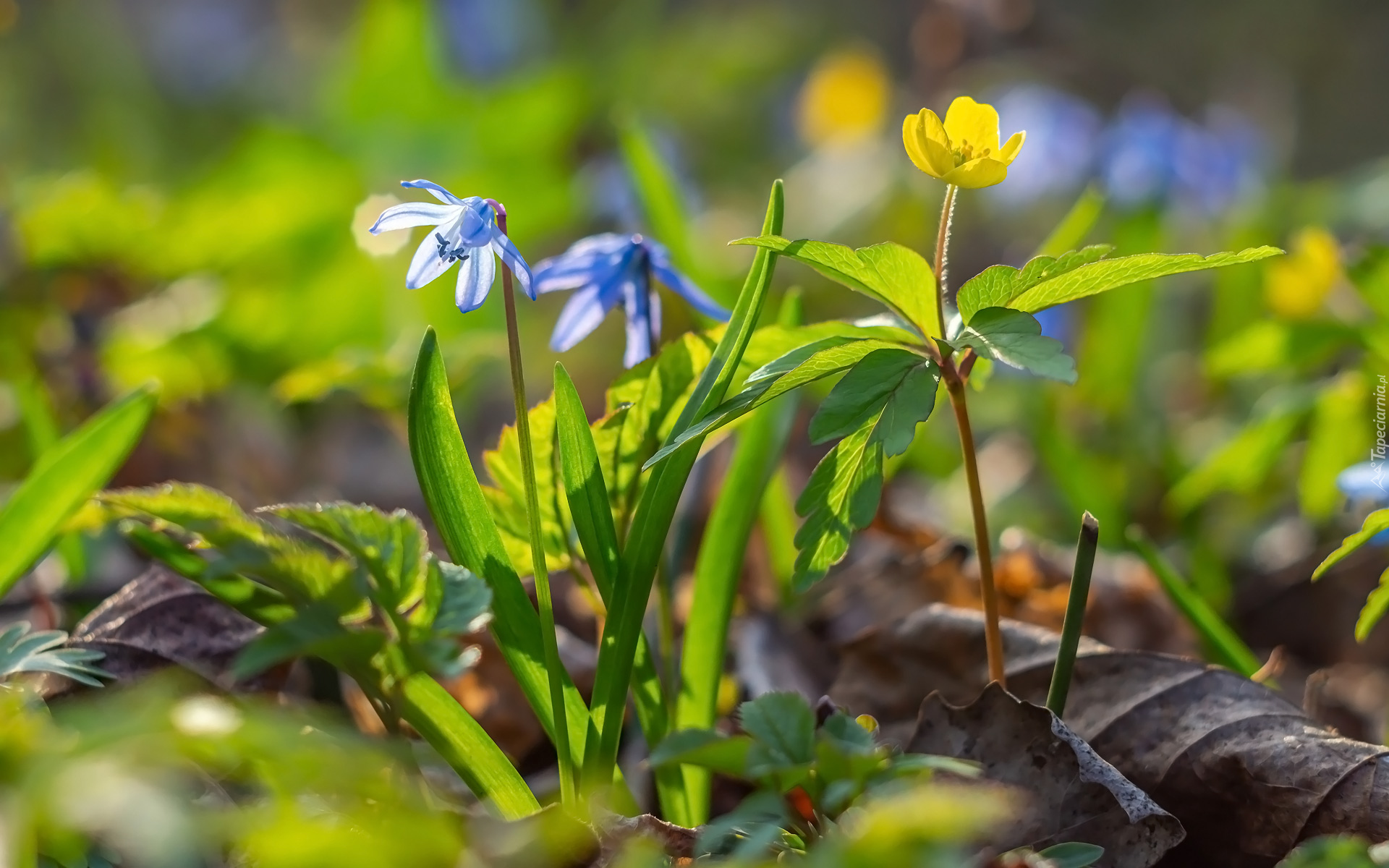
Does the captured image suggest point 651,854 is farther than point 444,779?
No

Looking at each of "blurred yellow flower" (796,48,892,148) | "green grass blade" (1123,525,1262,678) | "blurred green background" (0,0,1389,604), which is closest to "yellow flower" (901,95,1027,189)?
"green grass blade" (1123,525,1262,678)

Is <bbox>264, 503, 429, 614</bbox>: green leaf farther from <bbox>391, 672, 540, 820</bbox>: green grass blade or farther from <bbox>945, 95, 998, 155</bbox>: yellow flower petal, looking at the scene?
<bbox>945, 95, 998, 155</bbox>: yellow flower petal

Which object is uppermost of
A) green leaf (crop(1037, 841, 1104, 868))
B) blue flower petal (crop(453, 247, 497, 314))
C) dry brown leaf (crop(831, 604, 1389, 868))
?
blue flower petal (crop(453, 247, 497, 314))

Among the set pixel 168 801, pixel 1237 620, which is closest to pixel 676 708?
pixel 168 801

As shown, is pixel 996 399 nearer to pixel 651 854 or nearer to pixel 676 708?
pixel 676 708

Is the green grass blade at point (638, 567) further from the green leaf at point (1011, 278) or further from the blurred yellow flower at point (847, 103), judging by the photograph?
the blurred yellow flower at point (847, 103)

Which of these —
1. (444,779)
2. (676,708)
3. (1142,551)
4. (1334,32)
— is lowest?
(444,779)
